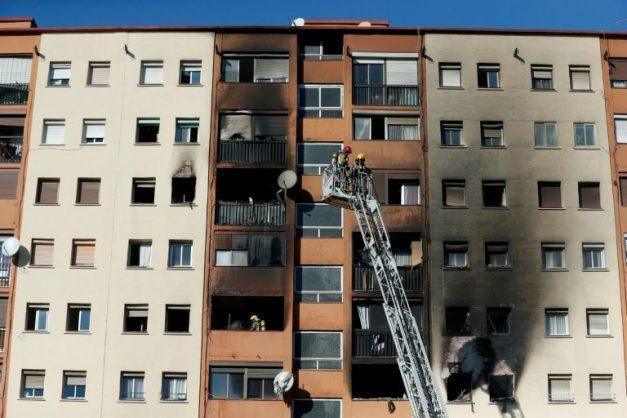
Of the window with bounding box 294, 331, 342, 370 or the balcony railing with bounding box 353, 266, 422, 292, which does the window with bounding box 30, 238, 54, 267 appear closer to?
the window with bounding box 294, 331, 342, 370

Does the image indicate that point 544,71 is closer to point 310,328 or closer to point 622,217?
point 622,217

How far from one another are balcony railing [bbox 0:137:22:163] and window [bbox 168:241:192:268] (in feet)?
24.6

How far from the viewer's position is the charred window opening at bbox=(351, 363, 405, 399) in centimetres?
2984

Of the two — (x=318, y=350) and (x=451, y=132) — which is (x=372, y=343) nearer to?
(x=318, y=350)

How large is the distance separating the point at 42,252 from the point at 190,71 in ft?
30.8

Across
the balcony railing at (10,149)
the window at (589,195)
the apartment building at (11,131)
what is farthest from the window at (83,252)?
the window at (589,195)

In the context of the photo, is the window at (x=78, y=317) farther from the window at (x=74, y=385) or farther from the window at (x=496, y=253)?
the window at (x=496, y=253)

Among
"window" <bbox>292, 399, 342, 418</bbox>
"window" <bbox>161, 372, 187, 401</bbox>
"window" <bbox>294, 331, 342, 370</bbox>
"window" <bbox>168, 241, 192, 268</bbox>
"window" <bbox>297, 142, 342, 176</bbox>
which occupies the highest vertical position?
"window" <bbox>297, 142, 342, 176</bbox>

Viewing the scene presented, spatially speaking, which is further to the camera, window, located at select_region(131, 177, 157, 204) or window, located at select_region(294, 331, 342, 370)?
window, located at select_region(131, 177, 157, 204)

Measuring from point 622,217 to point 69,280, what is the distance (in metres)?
21.6

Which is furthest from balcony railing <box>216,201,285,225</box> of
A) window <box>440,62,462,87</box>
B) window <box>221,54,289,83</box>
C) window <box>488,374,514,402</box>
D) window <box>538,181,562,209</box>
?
window <box>538,181,562,209</box>

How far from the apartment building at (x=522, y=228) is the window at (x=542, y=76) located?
4 centimetres

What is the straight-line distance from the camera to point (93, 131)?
105 ft

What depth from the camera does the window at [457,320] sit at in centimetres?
2952
